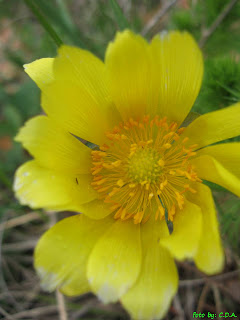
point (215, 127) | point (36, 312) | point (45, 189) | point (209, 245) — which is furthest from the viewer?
point (36, 312)

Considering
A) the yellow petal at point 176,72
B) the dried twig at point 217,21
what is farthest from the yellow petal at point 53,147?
the dried twig at point 217,21

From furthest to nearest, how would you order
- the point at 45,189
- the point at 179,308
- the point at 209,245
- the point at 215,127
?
the point at 179,308, the point at 215,127, the point at 45,189, the point at 209,245

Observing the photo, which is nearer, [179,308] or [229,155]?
[229,155]

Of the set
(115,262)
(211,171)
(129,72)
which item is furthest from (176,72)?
(115,262)

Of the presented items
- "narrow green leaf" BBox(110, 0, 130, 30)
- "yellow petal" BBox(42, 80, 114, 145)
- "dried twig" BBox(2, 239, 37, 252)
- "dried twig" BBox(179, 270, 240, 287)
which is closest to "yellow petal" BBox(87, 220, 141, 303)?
"yellow petal" BBox(42, 80, 114, 145)

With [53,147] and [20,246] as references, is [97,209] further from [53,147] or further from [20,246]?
[20,246]

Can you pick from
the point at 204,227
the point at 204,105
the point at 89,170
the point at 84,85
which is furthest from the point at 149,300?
the point at 204,105

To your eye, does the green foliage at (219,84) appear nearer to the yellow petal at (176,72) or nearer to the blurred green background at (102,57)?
the blurred green background at (102,57)

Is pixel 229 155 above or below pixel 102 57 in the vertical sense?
below
